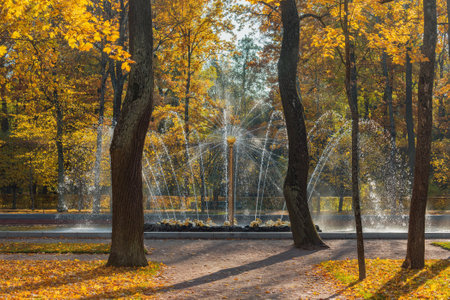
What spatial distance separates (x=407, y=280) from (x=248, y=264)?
10.0 ft

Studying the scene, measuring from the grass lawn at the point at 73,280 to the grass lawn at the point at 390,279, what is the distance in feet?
10.1

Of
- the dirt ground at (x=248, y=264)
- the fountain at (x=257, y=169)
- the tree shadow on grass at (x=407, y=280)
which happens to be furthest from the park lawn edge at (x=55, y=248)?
the fountain at (x=257, y=169)

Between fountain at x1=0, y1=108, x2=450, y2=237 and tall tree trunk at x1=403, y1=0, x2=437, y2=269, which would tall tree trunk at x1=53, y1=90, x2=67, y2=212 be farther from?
tall tree trunk at x1=403, y1=0, x2=437, y2=269

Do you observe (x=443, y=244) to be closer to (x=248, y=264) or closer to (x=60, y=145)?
(x=248, y=264)

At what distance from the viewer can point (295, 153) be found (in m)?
10.9

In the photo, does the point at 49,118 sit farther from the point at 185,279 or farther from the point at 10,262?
the point at 185,279

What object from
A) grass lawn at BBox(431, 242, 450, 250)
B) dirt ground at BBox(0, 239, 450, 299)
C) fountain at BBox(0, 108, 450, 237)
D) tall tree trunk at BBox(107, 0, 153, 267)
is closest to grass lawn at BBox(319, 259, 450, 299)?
dirt ground at BBox(0, 239, 450, 299)

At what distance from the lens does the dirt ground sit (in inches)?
269

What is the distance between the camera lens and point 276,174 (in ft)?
95.8

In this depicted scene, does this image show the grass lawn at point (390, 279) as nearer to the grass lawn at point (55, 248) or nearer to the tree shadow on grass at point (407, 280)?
the tree shadow on grass at point (407, 280)

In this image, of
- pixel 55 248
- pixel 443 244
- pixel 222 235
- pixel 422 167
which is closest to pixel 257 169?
pixel 222 235

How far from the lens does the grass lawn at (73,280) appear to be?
6379 millimetres

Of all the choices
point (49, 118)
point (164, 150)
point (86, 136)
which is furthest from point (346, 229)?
point (49, 118)

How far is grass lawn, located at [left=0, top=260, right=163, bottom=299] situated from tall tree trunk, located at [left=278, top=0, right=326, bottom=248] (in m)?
3.80
